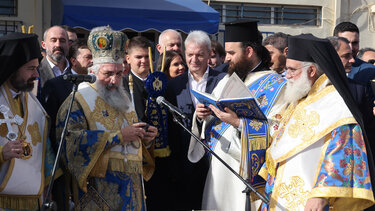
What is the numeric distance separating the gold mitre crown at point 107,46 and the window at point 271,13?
8.53 meters

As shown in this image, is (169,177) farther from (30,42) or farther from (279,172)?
(30,42)

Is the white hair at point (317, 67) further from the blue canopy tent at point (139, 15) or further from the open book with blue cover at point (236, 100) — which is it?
the blue canopy tent at point (139, 15)

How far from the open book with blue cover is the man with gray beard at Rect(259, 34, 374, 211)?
0.28 m

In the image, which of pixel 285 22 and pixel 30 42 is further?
pixel 285 22

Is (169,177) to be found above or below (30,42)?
below

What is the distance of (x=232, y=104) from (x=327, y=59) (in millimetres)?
911

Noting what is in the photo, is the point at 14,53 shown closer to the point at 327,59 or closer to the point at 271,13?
the point at 327,59

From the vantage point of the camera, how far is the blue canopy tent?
10461 millimetres

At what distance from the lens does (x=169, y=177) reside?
6270mm

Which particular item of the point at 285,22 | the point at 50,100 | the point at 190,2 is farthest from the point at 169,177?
the point at 285,22

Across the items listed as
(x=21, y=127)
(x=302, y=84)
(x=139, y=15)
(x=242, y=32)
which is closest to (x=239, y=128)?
(x=302, y=84)

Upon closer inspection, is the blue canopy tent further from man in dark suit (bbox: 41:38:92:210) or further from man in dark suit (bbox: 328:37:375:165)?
man in dark suit (bbox: 328:37:375:165)

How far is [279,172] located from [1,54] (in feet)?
7.36

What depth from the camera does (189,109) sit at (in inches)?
244
